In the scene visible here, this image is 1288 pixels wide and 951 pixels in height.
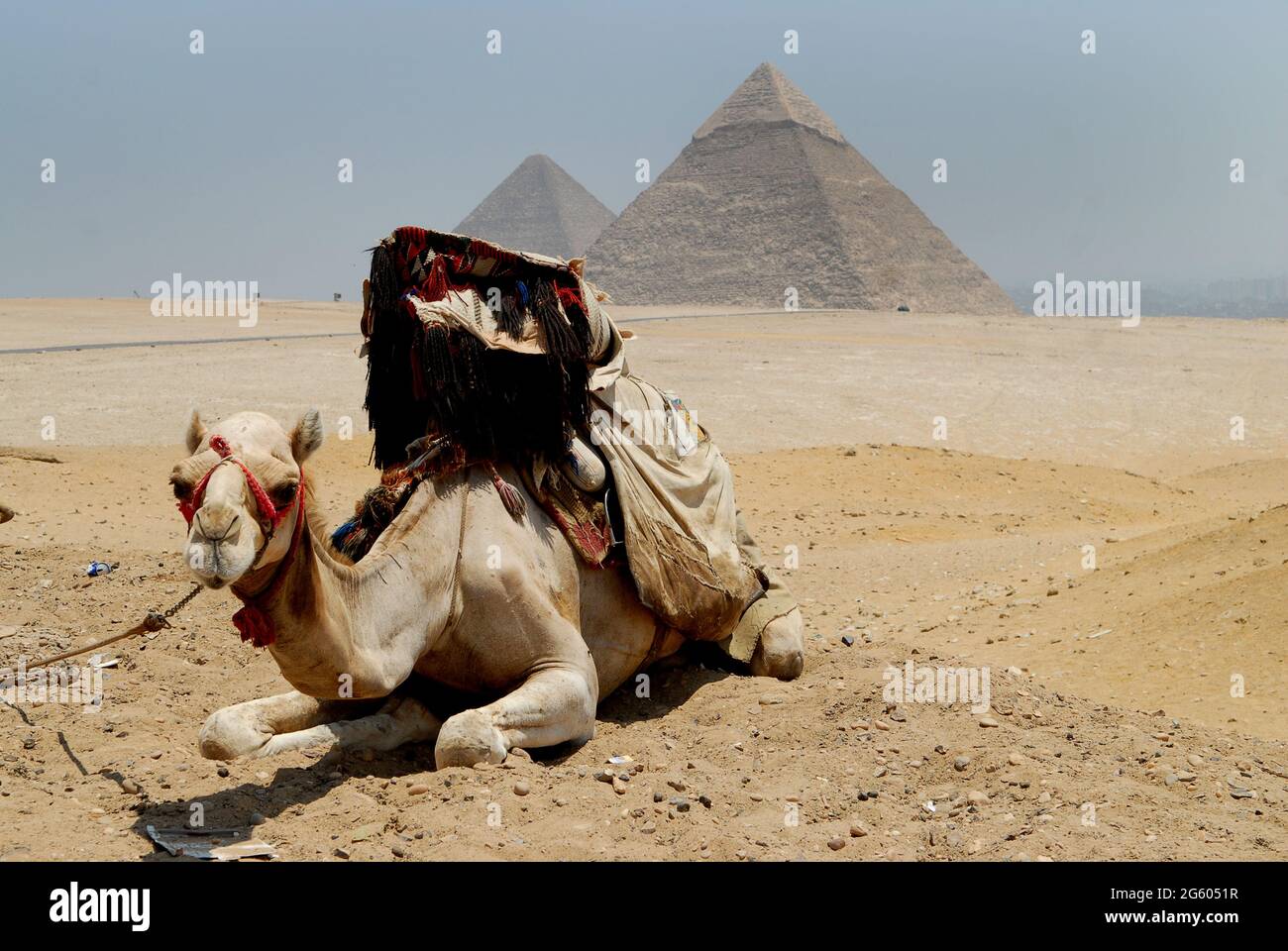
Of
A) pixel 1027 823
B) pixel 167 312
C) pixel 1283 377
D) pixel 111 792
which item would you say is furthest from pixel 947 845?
pixel 167 312

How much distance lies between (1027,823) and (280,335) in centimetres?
4280

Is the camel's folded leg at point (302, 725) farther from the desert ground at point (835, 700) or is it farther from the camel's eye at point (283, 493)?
the camel's eye at point (283, 493)

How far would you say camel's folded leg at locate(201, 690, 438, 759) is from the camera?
5184 millimetres

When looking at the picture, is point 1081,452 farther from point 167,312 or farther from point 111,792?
A: point 167,312

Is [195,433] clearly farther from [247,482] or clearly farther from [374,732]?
[374,732]

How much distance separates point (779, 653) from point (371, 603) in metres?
2.59

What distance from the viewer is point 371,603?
5117mm

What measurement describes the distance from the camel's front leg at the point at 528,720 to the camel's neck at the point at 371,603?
33cm

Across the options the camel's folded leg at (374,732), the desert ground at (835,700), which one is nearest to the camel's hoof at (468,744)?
the desert ground at (835,700)

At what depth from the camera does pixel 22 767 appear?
5.37 metres

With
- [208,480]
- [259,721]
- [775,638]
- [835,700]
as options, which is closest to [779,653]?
[775,638]

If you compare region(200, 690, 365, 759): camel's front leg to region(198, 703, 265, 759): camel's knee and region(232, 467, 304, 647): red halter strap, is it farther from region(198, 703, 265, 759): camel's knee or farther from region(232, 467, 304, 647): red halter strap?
region(232, 467, 304, 647): red halter strap

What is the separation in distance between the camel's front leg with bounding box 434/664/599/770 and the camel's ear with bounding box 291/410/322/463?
1305mm

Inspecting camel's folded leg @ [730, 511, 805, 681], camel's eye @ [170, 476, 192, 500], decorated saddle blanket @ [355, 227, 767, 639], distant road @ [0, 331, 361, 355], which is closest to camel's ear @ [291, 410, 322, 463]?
camel's eye @ [170, 476, 192, 500]
